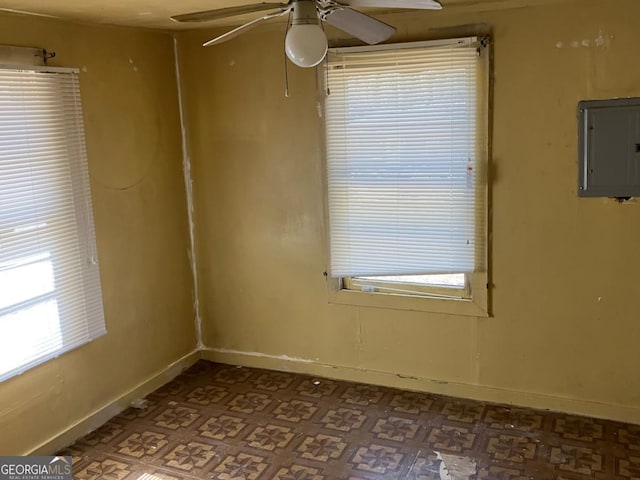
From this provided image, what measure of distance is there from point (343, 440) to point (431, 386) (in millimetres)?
761

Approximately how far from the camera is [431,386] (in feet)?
12.6

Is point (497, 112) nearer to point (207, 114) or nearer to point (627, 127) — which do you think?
point (627, 127)

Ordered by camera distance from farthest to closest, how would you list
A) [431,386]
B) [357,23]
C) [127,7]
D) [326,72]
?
[431,386] → [326,72] → [127,7] → [357,23]

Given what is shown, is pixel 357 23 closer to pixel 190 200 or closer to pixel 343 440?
pixel 343 440

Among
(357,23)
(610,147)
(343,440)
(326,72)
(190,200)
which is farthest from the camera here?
(190,200)

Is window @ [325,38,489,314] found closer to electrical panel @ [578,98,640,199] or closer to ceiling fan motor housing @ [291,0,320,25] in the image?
electrical panel @ [578,98,640,199]

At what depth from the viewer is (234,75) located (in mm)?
3988

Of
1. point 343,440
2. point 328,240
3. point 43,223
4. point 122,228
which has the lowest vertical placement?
point 343,440

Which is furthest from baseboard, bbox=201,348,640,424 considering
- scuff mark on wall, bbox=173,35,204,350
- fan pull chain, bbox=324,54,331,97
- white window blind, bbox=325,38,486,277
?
fan pull chain, bbox=324,54,331,97

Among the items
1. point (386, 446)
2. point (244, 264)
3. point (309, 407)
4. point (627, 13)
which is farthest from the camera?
point (244, 264)

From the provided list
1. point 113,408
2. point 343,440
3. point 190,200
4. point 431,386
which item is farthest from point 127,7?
point 431,386

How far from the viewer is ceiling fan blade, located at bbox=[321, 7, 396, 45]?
211 centimetres

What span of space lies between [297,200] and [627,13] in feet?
6.73

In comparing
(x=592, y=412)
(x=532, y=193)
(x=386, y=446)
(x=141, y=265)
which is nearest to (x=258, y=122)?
(x=141, y=265)
